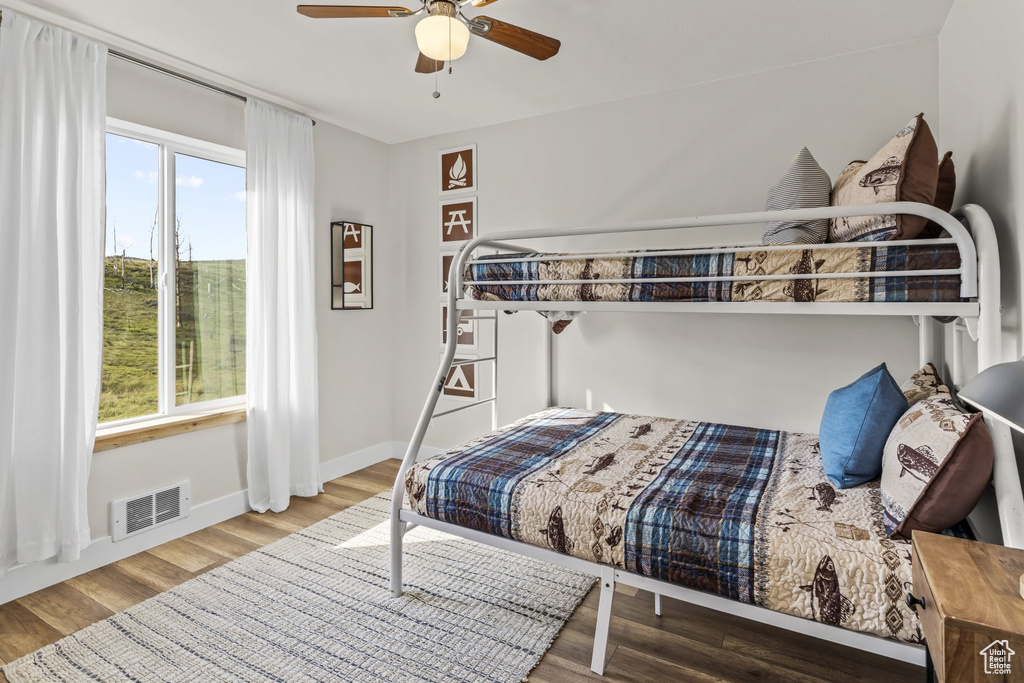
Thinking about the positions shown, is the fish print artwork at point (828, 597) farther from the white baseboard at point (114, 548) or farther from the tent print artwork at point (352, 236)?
the tent print artwork at point (352, 236)

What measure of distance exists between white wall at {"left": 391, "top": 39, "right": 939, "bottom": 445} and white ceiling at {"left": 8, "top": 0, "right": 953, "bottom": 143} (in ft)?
0.48

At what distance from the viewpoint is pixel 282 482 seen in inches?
124

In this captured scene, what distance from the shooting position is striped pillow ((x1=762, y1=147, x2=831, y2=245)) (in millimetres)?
1885

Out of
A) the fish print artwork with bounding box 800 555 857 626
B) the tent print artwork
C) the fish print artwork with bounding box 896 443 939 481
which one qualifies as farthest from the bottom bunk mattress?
the tent print artwork

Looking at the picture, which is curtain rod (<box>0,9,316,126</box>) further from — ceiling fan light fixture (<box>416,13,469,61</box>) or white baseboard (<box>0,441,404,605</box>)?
white baseboard (<box>0,441,404,605</box>)

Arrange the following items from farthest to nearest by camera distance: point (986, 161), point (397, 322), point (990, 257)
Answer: point (397, 322) → point (986, 161) → point (990, 257)

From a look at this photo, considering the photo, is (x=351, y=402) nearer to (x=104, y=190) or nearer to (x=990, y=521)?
(x=104, y=190)

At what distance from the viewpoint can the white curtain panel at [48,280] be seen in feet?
6.97

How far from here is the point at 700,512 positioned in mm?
1588

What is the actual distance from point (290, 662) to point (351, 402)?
84.5 inches

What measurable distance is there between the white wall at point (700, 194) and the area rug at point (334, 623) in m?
→ 1.25

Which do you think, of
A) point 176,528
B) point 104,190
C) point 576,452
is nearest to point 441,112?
point 104,190

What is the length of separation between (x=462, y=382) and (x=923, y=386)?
2.65m

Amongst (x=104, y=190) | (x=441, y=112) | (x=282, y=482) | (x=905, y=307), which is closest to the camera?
(x=905, y=307)
